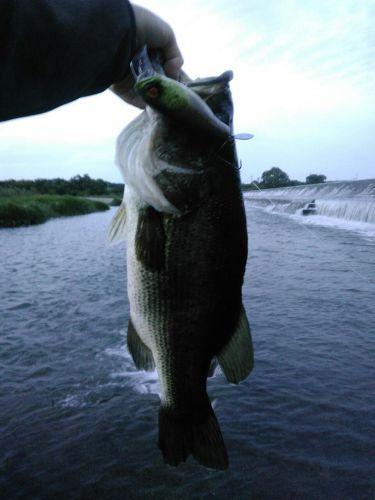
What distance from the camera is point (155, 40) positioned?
2.32m

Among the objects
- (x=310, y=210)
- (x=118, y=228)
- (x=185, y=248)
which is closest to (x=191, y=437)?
(x=185, y=248)

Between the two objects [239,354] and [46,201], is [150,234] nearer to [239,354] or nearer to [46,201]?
[239,354]

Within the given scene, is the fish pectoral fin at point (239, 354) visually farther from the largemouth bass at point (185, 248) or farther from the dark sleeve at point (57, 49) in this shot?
the dark sleeve at point (57, 49)

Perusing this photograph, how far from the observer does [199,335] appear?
2441 mm

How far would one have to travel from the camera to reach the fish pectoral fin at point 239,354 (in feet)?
8.14

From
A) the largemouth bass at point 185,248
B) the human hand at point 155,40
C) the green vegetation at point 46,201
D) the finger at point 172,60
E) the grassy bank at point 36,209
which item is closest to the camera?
the largemouth bass at point 185,248

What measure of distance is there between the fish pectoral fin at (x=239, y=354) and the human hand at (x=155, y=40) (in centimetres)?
134

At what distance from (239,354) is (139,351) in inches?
22.1

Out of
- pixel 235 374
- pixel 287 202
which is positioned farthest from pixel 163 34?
pixel 287 202

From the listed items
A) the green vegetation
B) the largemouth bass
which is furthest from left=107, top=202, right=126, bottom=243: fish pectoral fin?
the green vegetation

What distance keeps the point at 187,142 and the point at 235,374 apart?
1250 millimetres

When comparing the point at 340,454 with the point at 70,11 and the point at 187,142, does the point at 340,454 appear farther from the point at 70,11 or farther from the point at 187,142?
the point at 70,11

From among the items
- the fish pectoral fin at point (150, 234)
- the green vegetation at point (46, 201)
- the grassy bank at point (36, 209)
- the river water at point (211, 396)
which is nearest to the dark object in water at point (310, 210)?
the green vegetation at point (46, 201)

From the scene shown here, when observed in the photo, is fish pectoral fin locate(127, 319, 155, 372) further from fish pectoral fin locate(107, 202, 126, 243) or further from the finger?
the finger
